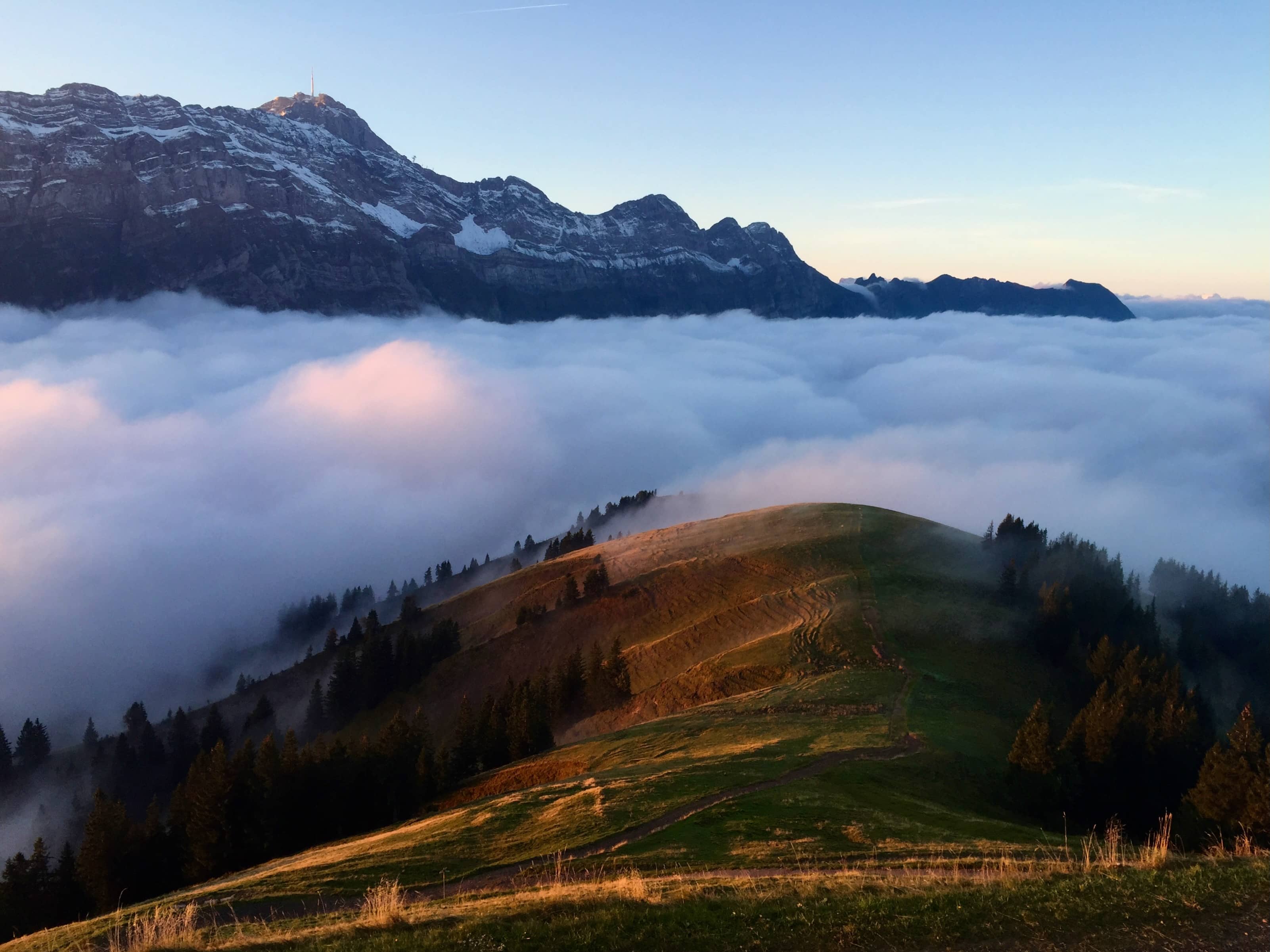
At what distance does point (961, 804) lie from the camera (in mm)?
40969

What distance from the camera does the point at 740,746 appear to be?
44938 mm

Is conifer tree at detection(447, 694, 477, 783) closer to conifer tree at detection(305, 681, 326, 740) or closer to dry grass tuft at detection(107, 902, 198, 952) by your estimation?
dry grass tuft at detection(107, 902, 198, 952)

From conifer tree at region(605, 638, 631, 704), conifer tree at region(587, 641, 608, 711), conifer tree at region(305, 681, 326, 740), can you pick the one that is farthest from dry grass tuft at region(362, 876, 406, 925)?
conifer tree at region(305, 681, 326, 740)

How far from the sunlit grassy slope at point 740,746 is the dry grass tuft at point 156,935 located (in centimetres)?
152

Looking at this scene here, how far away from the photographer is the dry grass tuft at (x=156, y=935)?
1572 centimetres

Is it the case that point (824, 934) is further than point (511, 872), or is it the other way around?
point (511, 872)

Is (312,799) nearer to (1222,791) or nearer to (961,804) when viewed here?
(961,804)

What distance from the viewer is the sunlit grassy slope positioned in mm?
24500

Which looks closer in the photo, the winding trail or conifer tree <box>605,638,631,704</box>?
the winding trail

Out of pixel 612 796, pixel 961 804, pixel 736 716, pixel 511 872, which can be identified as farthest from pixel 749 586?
pixel 511 872

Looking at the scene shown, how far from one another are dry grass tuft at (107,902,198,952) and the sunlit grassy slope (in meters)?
1.52

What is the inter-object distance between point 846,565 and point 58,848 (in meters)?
115

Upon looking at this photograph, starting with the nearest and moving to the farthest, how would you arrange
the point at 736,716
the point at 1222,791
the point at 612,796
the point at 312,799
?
the point at 612,796 → the point at 1222,791 → the point at 312,799 → the point at 736,716

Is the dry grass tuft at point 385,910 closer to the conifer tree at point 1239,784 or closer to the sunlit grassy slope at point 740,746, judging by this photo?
the sunlit grassy slope at point 740,746
